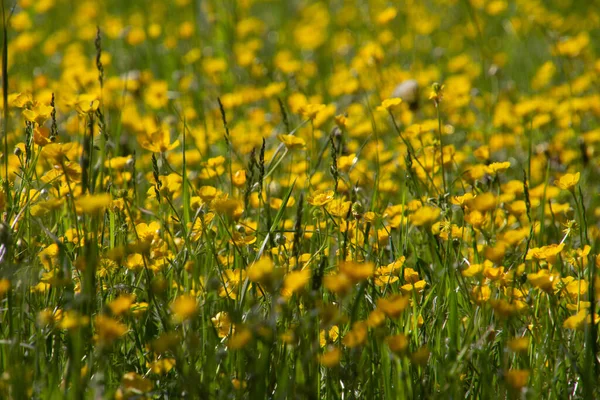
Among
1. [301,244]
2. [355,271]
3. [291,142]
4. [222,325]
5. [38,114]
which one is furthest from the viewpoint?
[291,142]

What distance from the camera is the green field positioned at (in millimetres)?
→ 1612

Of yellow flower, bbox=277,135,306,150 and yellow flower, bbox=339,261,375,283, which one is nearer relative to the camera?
yellow flower, bbox=339,261,375,283

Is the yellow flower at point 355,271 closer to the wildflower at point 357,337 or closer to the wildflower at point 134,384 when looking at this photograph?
the wildflower at point 357,337

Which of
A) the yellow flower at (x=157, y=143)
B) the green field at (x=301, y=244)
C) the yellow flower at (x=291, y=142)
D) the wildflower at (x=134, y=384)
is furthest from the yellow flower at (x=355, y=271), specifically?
the yellow flower at (x=157, y=143)

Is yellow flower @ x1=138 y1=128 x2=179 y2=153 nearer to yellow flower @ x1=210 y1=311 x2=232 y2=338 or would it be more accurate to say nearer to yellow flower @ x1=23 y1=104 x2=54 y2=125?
yellow flower @ x1=23 y1=104 x2=54 y2=125

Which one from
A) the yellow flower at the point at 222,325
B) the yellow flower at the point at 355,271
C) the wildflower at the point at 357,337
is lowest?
the yellow flower at the point at 222,325

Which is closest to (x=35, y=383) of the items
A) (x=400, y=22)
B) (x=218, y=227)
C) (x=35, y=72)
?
(x=218, y=227)

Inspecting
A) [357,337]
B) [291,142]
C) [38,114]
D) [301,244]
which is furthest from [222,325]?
[38,114]

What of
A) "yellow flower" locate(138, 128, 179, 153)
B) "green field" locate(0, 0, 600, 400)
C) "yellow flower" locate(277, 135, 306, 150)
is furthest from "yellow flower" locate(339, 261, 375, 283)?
"yellow flower" locate(138, 128, 179, 153)

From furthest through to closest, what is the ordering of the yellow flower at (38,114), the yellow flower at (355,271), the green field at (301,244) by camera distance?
the yellow flower at (38,114) → the green field at (301,244) → the yellow flower at (355,271)

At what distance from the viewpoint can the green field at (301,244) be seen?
161 cm

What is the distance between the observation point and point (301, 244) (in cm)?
203

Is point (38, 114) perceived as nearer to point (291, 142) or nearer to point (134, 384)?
point (291, 142)

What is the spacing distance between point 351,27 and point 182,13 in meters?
1.45
